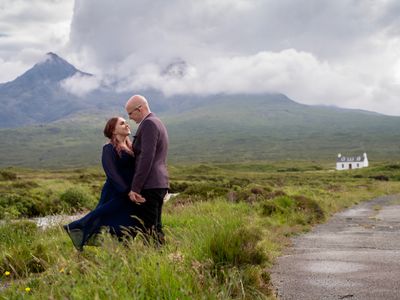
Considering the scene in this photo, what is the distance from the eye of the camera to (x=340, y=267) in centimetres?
840

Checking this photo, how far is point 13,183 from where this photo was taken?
4962cm

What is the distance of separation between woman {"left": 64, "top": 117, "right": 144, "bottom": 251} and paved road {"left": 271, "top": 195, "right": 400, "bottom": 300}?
7.11ft

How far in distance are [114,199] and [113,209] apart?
0.15m

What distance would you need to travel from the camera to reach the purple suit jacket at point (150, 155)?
24.9 ft

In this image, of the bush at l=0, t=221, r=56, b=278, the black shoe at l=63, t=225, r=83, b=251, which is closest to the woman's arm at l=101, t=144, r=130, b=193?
the black shoe at l=63, t=225, r=83, b=251

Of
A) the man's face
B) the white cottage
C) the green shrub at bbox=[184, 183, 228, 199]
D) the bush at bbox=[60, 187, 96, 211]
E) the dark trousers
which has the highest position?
the man's face

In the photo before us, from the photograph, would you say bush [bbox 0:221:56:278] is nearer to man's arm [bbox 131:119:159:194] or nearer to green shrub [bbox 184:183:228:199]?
man's arm [bbox 131:119:159:194]

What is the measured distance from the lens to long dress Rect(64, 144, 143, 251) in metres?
7.62

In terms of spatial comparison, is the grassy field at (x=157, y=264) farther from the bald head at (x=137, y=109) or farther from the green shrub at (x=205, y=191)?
the green shrub at (x=205, y=191)

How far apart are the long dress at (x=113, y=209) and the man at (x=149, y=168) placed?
167 mm

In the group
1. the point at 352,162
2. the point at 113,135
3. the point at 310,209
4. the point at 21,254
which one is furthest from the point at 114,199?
the point at 352,162

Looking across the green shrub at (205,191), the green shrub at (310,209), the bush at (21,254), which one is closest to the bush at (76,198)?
the green shrub at (205,191)

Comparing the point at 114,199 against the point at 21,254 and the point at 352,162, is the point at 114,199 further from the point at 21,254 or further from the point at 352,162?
the point at 352,162

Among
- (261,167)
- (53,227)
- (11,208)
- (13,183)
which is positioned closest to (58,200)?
(11,208)
